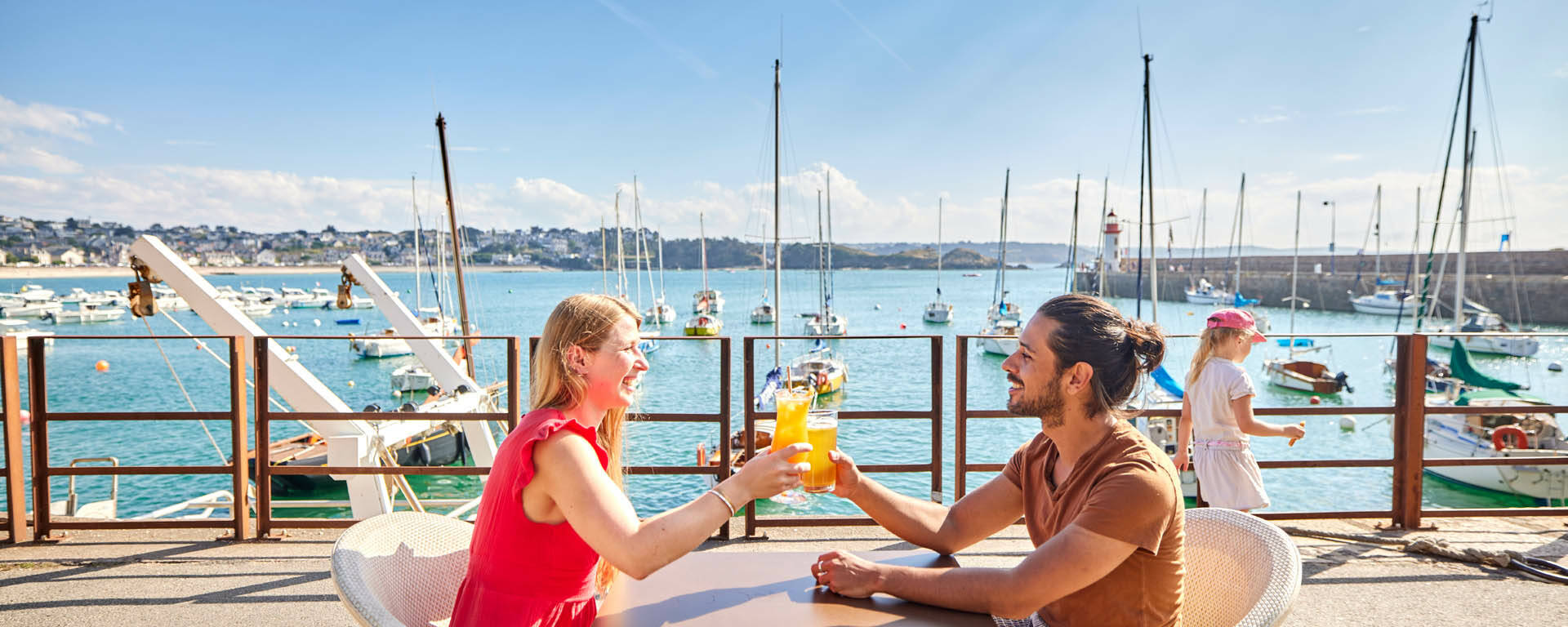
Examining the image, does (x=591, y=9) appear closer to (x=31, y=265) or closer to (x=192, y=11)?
(x=192, y=11)

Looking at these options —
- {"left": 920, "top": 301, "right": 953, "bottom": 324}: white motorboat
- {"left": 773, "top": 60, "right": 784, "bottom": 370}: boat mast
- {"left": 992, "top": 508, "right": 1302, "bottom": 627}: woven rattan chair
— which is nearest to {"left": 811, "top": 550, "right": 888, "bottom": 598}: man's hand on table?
{"left": 992, "top": 508, "right": 1302, "bottom": 627}: woven rattan chair

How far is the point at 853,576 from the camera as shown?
4.62ft

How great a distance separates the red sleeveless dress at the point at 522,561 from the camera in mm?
1348

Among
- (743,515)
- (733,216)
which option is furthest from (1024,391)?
(733,216)

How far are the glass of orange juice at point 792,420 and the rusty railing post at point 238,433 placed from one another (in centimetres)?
333

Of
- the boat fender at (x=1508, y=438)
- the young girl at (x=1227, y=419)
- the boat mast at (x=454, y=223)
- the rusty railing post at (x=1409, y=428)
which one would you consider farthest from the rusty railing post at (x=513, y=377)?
the boat fender at (x=1508, y=438)

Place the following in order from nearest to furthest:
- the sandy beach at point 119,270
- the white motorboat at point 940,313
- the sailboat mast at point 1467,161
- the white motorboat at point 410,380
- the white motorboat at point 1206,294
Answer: the sailboat mast at point 1467,161
the white motorboat at point 410,380
the white motorboat at point 940,313
the white motorboat at point 1206,294
the sandy beach at point 119,270

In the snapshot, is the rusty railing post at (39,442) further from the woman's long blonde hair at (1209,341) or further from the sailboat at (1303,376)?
the sailboat at (1303,376)

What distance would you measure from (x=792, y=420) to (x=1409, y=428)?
4.00m

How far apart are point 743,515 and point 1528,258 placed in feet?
179

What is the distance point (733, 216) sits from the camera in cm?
7575

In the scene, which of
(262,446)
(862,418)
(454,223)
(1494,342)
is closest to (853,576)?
(862,418)

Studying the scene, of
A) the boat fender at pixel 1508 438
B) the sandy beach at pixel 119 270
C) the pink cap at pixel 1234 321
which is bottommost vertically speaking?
the boat fender at pixel 1508 438

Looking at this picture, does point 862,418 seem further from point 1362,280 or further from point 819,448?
point 1362,280
